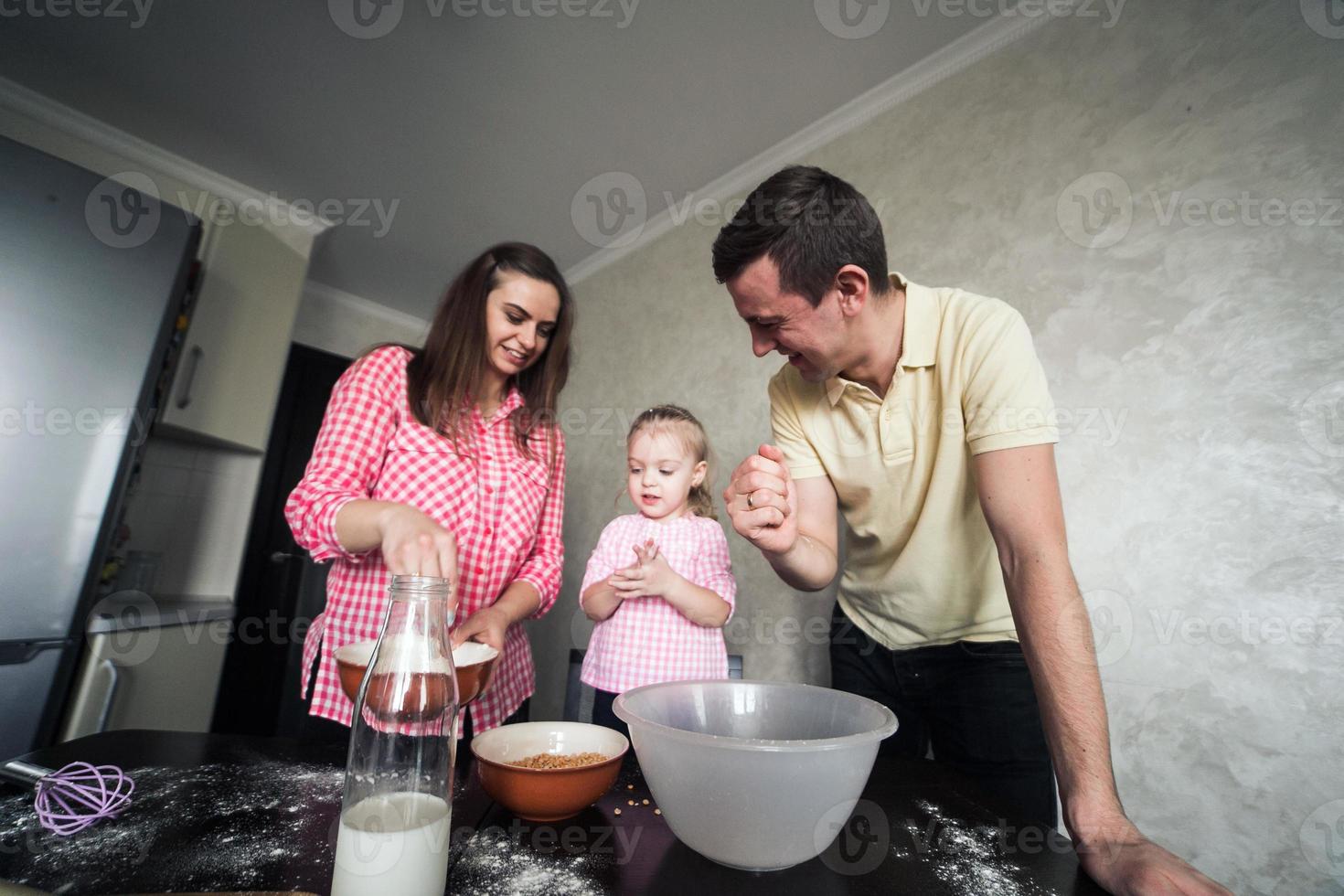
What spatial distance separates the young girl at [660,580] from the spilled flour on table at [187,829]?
0.83m

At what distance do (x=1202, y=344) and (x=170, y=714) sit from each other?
3.05 m

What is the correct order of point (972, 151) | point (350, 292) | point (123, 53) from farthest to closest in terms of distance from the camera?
point (350, 292) → point (123, 53) → point (972, 151)

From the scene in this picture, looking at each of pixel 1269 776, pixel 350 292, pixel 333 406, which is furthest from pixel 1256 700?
pixel 350 292

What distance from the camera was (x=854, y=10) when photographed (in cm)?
167

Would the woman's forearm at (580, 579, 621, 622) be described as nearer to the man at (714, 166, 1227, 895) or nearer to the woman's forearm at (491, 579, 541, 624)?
the woman's forearm at (491, 579, 541, 624)

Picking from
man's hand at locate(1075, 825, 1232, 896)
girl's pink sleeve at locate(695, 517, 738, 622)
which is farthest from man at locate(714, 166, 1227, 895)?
girl's pink sleeve at locate(695, 517, 738, 622)

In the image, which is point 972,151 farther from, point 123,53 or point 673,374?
point 123,53

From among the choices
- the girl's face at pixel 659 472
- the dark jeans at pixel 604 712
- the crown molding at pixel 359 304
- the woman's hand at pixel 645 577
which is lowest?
the dark jeans at pixel 604 712

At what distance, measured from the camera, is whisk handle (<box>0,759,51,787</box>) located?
1.90ft

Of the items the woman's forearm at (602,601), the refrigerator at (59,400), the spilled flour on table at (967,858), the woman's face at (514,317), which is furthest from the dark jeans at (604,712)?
the refrigerator at (59,400)

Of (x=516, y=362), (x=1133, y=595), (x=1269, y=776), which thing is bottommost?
(x=1269, y=776)

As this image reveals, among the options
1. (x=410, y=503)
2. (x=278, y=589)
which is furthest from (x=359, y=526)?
(x=278, y=589)

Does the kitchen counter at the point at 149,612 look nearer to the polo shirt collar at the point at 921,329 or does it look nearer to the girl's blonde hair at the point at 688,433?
the girl's blonde hair at the point at 688,433

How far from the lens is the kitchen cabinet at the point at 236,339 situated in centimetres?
227
